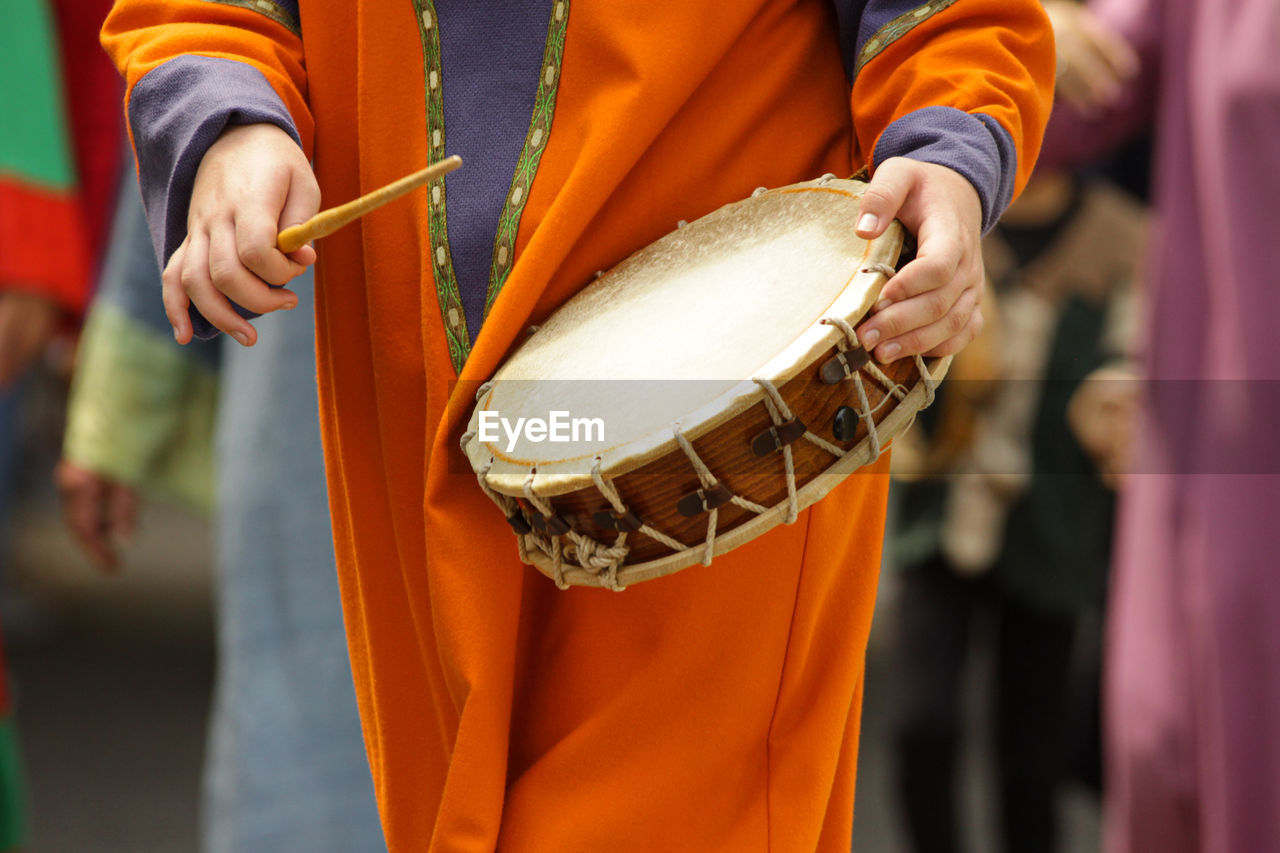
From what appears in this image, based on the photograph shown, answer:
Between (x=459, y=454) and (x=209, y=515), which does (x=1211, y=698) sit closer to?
(x=459, y=454)

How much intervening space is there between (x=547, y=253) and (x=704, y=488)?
0.21 m

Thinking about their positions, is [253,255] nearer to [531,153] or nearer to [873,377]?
[531,153]

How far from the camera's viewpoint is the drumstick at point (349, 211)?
37.0 inches

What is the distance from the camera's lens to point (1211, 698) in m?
1.72

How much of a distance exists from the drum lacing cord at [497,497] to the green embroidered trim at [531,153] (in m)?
0.10

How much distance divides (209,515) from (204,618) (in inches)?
93.9

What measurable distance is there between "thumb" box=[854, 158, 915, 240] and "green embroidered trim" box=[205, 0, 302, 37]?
1.53ft

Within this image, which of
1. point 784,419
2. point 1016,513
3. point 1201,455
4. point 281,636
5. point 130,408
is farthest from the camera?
point 1016,513

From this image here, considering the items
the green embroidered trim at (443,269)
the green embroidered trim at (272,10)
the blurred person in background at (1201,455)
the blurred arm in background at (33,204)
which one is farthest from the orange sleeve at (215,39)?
the blurred arm in background at (33,204)

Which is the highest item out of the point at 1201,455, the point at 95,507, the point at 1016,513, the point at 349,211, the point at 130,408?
the point at 349,211

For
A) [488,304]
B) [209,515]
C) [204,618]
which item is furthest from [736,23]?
[204,618]

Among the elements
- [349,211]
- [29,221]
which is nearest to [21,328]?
[29,221]

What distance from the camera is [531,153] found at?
1.10m

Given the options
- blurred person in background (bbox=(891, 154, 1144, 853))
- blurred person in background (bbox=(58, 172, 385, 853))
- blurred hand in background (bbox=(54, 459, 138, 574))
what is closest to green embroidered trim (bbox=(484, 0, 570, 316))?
blurred person in background (bbox=(58, 172, 385, 853))
